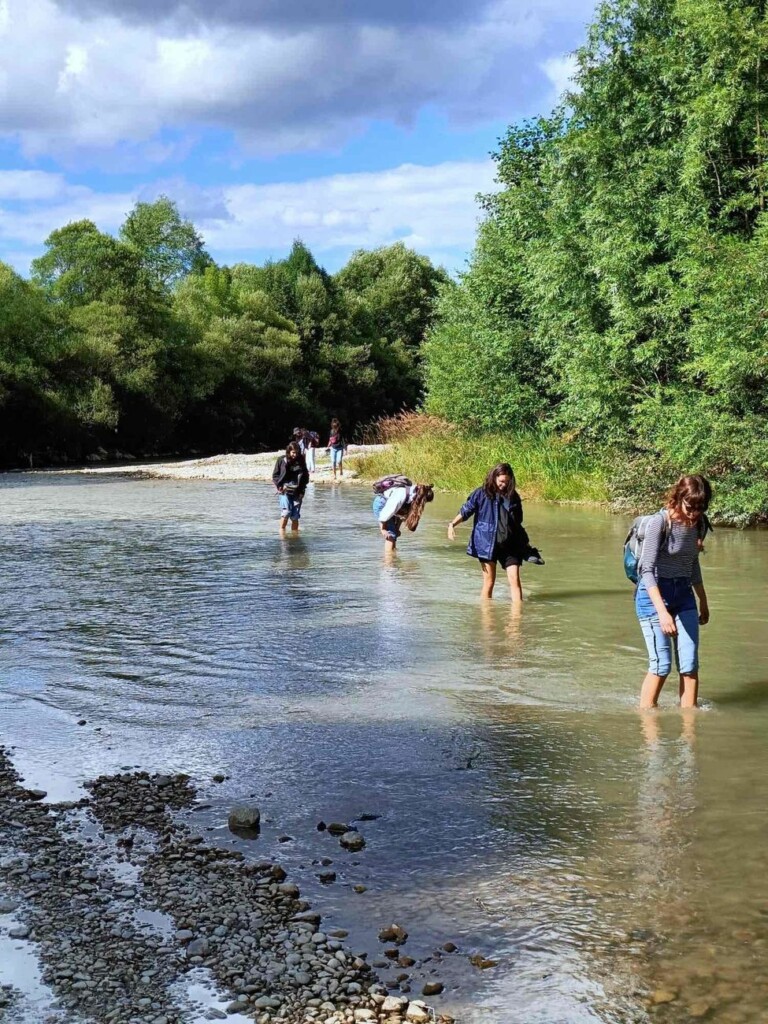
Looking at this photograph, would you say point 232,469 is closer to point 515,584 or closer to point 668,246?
point 668,246

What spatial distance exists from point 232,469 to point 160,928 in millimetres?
43628

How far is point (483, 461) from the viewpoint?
34500mm

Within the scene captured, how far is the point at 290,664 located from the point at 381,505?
301 inches

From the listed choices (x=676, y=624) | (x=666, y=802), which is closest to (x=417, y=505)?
(x=676, y=624)

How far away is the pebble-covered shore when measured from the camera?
449 cm

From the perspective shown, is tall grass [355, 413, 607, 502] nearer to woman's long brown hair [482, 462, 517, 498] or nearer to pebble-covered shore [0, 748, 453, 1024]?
woman's long brown hair [482, 462, 517, 498]

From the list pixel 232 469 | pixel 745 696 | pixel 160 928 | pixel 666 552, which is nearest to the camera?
pixel 160 928

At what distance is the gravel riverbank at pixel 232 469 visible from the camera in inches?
1786

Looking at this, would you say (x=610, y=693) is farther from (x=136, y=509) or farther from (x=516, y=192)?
(x=516, y=192)

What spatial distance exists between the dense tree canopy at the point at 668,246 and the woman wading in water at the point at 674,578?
11279 millimetres

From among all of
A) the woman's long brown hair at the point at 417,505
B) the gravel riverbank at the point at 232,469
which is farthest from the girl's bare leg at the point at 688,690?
the gravel riverbank at the point at 232,469

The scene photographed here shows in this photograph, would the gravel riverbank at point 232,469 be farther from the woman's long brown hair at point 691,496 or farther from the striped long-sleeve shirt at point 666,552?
the woman's long brown hair at point 691,496

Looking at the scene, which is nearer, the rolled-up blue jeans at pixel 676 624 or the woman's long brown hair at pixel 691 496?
the woman's long brown hair at pixel 691 496

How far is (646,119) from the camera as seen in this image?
23469 millimetres
